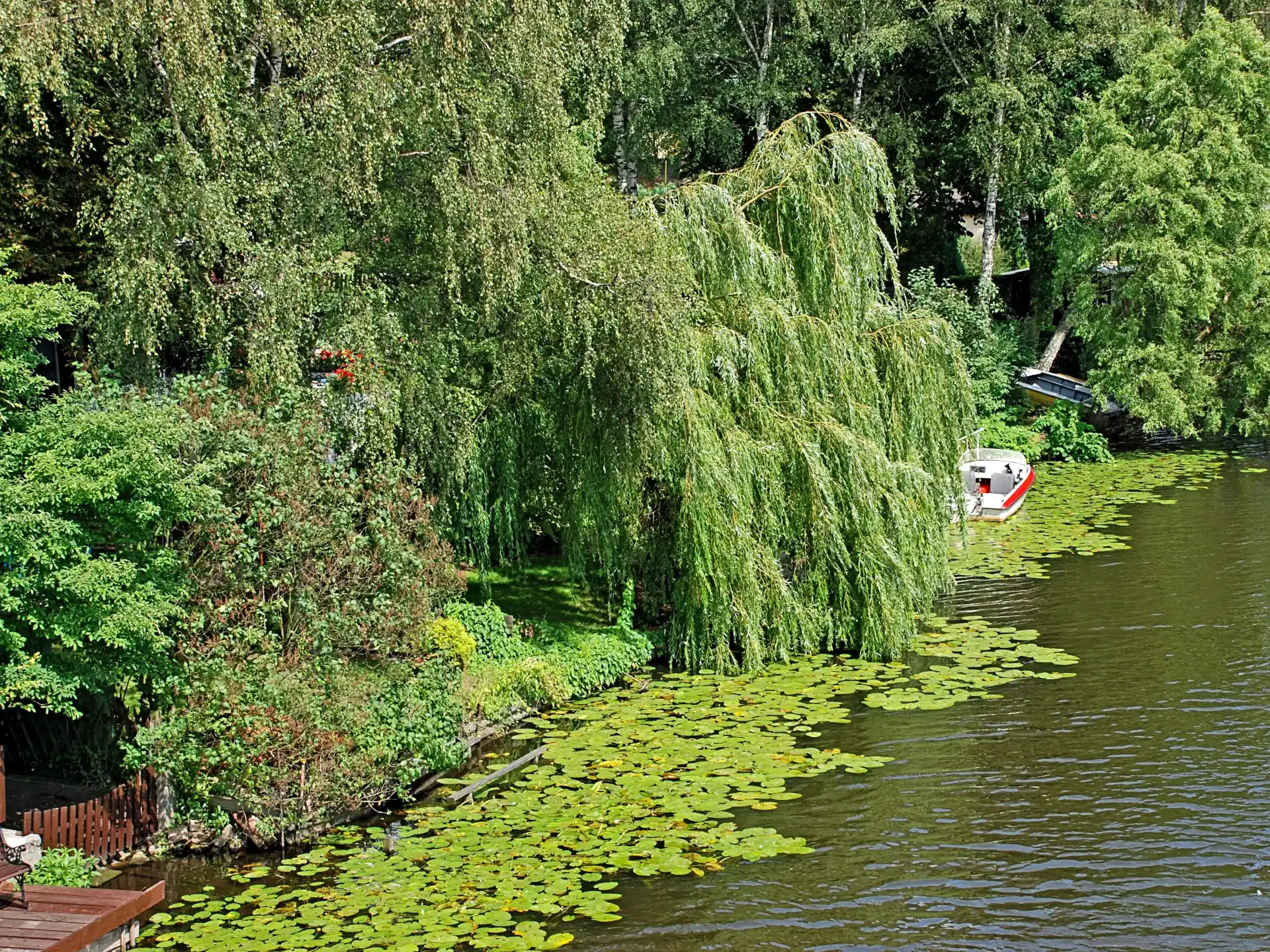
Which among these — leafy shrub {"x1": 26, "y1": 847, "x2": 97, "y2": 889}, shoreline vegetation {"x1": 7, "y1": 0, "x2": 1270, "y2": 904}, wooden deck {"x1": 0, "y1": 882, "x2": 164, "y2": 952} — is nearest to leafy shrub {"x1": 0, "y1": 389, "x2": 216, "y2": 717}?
shoreline vegetation {"x1": 7, "y1": 0, "x2": 1270, "y2": 904}

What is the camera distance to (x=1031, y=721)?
16016 millimetres

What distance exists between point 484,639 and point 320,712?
443 centimetres

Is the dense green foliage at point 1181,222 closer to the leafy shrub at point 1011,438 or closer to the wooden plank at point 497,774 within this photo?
the leafy shrub at point 1011,438

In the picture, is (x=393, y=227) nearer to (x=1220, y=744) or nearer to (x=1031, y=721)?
(x=1031, y=721)

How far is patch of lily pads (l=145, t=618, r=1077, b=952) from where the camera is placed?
1139 centimetres

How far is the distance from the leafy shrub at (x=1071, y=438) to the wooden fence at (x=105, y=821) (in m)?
29.1

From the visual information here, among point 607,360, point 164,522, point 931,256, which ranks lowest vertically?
point 164,522

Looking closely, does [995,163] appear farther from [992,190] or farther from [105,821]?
[105,821]

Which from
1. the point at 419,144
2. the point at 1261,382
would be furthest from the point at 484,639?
the point at 1261,382

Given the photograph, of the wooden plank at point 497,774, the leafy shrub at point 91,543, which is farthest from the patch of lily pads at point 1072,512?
the leafy shrub at point 91,543

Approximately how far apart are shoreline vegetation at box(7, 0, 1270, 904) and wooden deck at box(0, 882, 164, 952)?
2001 millimetres

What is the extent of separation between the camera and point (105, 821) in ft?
42.6

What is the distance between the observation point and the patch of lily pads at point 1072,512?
24.5 m

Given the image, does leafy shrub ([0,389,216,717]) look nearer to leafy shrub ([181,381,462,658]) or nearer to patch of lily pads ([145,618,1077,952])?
leafy shrub ([181,381,462,658])
